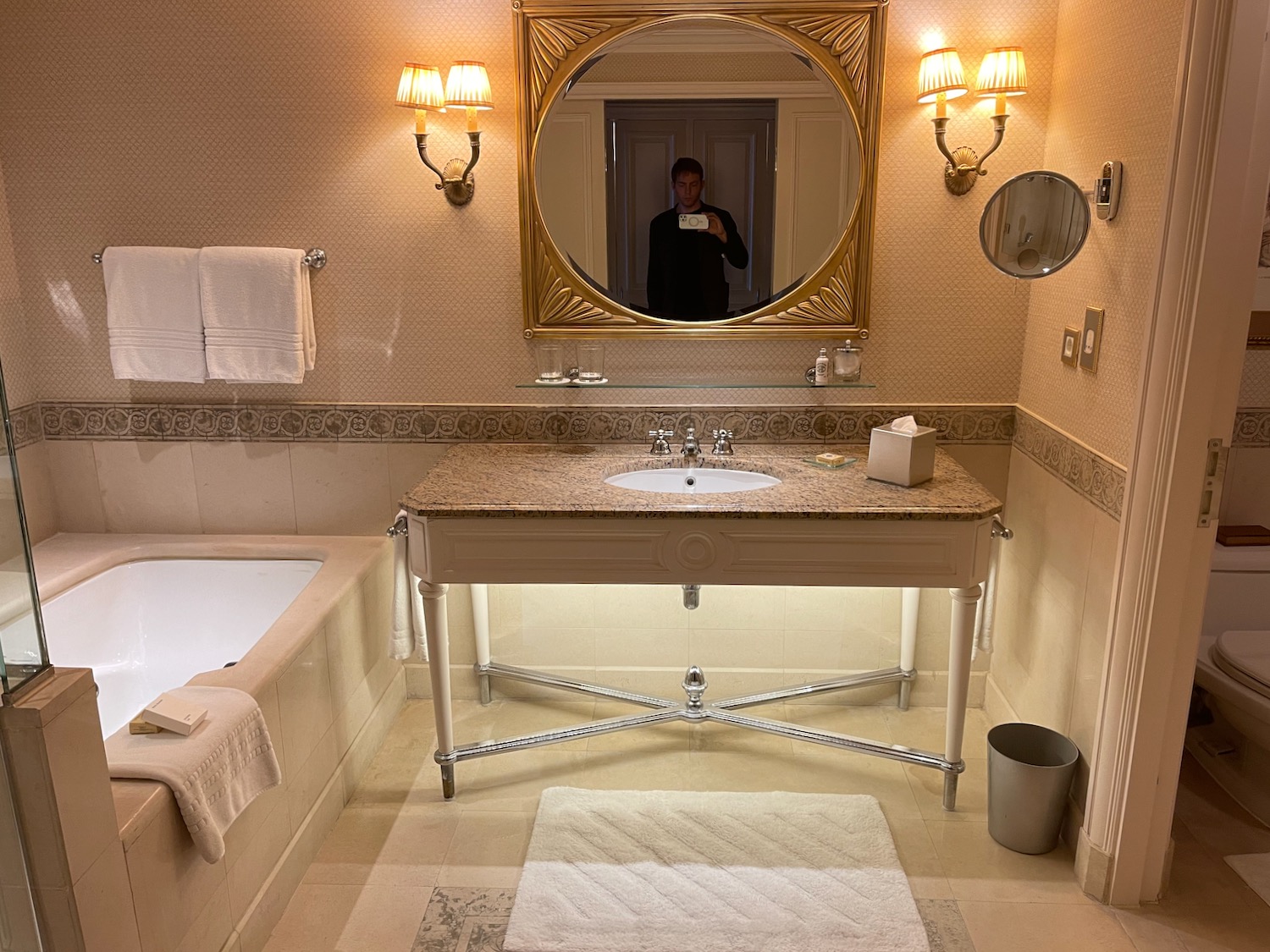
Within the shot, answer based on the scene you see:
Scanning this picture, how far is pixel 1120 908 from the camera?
2.03m

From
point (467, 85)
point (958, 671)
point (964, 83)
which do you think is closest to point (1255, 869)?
point (958, 671)

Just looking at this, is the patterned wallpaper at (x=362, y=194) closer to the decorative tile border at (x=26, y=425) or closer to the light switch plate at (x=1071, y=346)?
the decorative tile border at (x=26, y=425)

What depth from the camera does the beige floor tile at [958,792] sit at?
235 cm

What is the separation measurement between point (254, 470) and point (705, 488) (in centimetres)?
128

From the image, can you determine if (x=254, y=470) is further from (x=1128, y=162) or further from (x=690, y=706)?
(x=1128, y=162)

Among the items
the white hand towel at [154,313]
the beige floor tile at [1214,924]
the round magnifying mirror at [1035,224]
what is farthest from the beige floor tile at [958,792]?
the white hand towel at [154,313]

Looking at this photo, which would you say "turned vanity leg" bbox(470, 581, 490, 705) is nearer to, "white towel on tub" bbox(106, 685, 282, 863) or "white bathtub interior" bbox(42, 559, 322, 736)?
"white bathtub interior" bbox(42, 559, 322, 736)

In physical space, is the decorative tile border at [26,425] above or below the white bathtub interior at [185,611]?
above

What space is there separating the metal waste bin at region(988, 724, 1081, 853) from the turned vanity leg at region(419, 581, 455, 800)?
128cm

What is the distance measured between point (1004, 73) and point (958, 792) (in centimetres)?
176

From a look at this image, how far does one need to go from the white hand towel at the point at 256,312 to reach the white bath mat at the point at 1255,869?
8.23 feet

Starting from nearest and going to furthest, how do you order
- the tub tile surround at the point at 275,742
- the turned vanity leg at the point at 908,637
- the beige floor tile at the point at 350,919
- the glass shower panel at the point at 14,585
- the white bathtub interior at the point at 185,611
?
the glass shower panel at the point at 14,585, the tub tile surround at the point at 275,742, the beige floor tile at the point at 350,919, the white bathtub interior at the point at 185,611, the turned vanity leg at the point at 908,637

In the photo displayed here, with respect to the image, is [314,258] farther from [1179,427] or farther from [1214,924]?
[1214,924]

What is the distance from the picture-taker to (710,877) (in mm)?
2129
